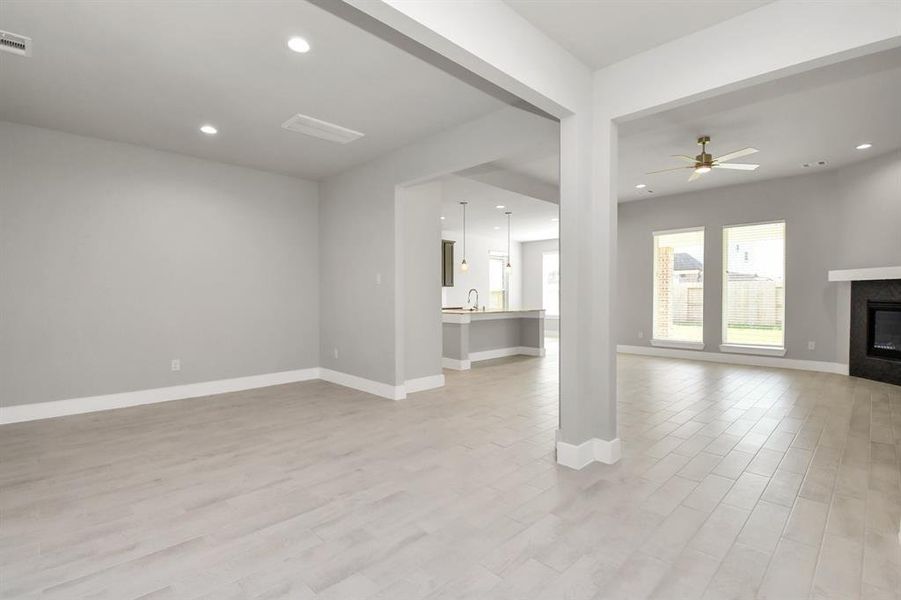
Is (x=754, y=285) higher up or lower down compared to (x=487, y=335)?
higher up

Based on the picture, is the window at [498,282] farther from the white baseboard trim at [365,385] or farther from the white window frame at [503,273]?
the white baseboard trim at [365,385]

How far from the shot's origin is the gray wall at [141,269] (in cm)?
423

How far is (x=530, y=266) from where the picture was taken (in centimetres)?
1322

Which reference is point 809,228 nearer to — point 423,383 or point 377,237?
point 423,383

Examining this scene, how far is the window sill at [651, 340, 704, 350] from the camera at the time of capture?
25.4ft

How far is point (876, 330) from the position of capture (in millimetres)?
5910

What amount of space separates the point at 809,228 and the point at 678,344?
8.78ft

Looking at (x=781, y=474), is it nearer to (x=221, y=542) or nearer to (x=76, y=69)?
(x=221, y=542)

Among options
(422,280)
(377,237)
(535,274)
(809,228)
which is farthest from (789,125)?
(535,274)

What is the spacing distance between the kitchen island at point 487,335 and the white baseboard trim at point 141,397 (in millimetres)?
2166

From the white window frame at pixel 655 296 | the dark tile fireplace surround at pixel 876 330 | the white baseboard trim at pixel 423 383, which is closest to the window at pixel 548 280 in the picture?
the white window frame at pixel 655 296

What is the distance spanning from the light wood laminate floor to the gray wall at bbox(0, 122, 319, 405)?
0.77 metres

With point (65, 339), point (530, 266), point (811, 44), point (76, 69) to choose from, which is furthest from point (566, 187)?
point (530, 266)

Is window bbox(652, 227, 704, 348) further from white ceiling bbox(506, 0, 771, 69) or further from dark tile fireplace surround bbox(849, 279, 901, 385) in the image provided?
white ceiling bbox(506, 0, 771, 69)
